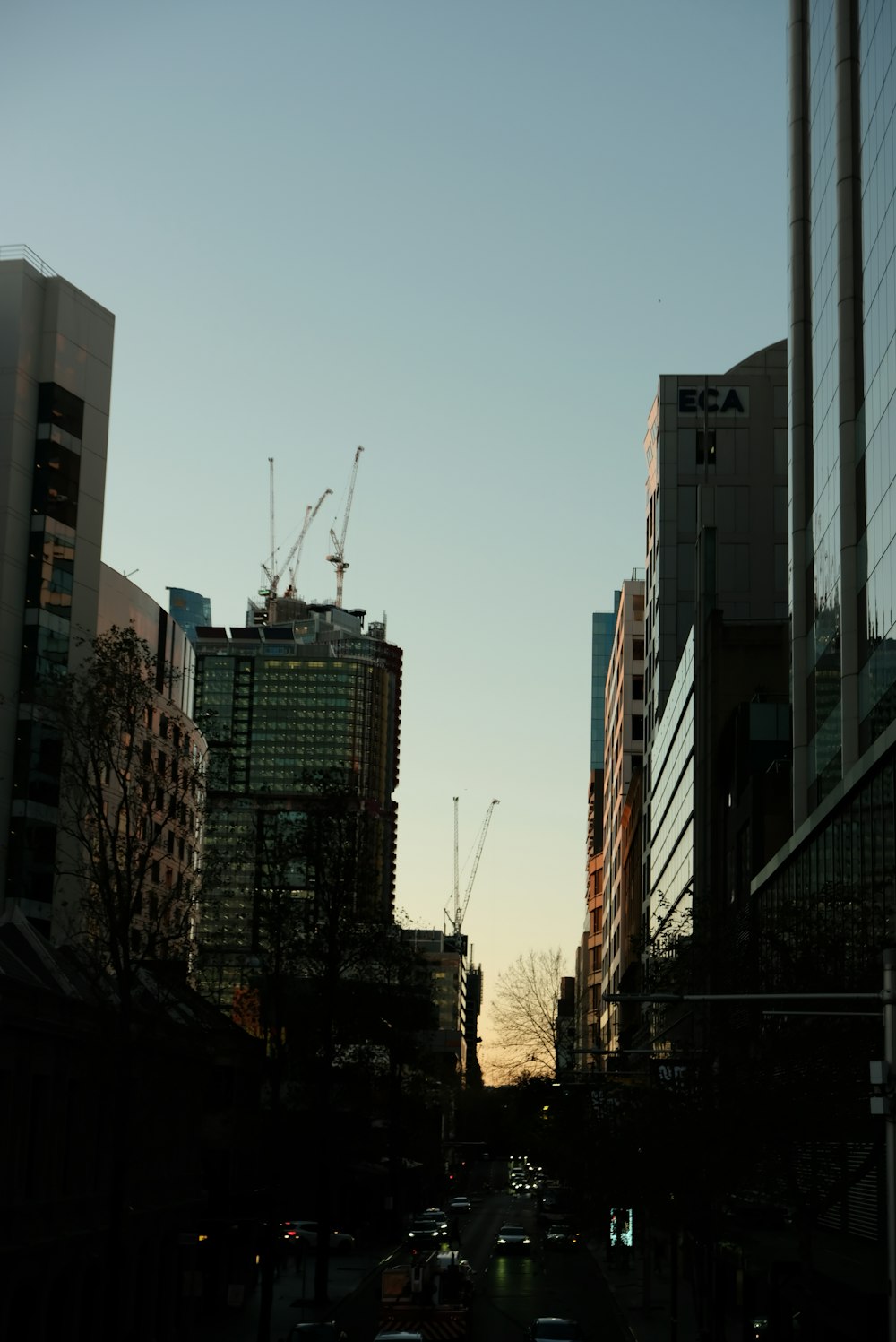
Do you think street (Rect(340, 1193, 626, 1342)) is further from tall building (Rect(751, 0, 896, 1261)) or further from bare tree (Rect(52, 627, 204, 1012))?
bare tree (Rect(52, 627, 204, 1012))

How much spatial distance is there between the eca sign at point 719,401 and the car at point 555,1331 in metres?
87.8

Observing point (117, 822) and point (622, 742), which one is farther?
point (622, 742)

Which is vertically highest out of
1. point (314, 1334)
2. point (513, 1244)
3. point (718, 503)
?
point (718, 503)

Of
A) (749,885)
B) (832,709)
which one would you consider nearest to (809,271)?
(832,709)

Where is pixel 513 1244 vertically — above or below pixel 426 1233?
below

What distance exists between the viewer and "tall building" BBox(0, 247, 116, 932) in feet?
332

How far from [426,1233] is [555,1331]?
49706 mm

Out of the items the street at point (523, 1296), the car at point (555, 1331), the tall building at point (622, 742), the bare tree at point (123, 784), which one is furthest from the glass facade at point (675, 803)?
the bare tree at point (123, 784)

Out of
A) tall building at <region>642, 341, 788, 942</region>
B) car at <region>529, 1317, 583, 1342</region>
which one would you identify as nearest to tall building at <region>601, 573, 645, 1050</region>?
tall building at <region>642, 341, 788, 942</region>

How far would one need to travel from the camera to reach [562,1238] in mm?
97812

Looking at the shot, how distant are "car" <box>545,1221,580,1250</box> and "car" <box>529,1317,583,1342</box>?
5648 cm

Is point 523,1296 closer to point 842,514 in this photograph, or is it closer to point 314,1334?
point 314,1334

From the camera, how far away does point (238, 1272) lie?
63.3 metres

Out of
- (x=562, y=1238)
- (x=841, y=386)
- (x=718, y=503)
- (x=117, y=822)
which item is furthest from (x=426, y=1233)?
(x=841, y=386)
